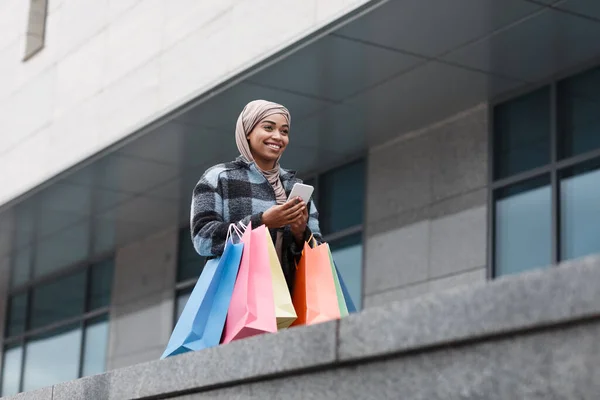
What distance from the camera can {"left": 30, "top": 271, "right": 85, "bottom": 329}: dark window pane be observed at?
19844 mm

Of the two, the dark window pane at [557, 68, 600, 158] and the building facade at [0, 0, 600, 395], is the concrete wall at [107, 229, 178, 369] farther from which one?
the dark window pane at [557, 68, 600, 158]

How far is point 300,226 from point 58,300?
48.7ft

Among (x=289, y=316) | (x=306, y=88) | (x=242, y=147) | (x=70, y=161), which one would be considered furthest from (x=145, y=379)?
(x=70, y=161)

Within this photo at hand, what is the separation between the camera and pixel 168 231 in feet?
57.5

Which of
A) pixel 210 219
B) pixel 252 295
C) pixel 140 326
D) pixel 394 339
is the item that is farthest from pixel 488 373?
pixel 140 326

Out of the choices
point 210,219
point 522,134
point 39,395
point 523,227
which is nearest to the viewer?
point 210,219

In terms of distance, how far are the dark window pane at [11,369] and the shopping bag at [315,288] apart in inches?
621

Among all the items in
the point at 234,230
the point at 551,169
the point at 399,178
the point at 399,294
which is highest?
the point at 399,178

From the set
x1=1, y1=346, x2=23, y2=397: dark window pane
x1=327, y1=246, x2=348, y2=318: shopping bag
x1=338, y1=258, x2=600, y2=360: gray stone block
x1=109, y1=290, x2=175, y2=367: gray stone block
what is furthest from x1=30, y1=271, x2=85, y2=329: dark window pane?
x1=338, y1=258, x2=600, y2=360: gray stone block

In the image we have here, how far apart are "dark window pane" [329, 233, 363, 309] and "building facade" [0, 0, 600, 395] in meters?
0.02

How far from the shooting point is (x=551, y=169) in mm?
11250

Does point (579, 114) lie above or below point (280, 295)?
above

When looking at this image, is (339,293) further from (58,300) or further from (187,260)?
(58,300)

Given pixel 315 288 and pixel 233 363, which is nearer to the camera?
pixel 233 363
